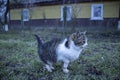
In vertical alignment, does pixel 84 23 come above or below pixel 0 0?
below

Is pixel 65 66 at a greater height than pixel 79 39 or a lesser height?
lesser

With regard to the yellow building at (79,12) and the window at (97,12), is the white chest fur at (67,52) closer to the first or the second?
the yellow building at (79,12)

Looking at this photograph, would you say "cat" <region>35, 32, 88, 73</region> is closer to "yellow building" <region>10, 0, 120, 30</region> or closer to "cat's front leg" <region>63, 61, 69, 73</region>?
"cat's front leg" <region>63, 61, 69, 73</region>

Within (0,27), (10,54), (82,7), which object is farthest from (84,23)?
(10,54)

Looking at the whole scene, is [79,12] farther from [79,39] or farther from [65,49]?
[79,39]

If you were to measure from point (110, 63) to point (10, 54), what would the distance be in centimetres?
303

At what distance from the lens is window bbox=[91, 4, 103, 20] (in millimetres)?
16903

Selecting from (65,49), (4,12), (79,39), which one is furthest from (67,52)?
(4,12)

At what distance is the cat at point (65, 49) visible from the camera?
3.78 metres

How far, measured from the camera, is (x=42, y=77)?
4.22m

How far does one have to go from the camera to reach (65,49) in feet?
12.8

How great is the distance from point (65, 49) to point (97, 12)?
13840 mm

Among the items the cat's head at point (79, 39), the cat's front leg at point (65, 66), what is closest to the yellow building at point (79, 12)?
the cat's front leg at point (65, 66)

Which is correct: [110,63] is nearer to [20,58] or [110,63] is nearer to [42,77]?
[42,77]
